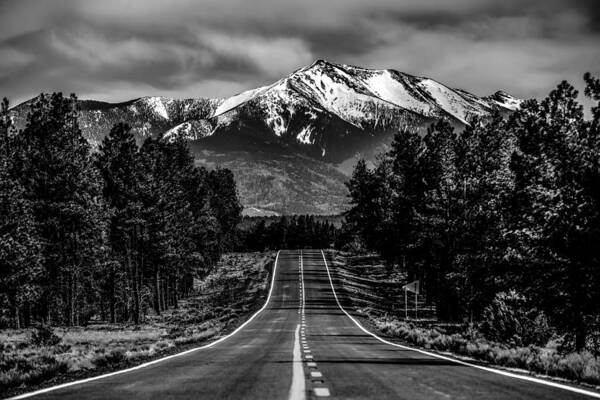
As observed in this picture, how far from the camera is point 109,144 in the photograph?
147 ft

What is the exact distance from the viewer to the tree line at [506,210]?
16250mm

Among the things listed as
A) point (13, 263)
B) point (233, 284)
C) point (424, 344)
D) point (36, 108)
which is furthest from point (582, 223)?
point (233, 284)

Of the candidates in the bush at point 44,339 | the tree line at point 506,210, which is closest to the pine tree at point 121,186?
the bush at point 44,339

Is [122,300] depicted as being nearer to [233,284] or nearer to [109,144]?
[109,144]

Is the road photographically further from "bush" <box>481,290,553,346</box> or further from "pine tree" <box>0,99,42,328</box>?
"pine tree" <box>0,99,42,328</box>

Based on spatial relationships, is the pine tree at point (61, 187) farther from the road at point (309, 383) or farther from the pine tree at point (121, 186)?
the road at point (309, 383)

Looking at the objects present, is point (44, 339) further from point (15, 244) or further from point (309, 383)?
point (309, 383)

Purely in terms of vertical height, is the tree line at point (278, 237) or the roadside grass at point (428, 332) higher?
the tree line at point (278, 237)

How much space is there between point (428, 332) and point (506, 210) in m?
6.76

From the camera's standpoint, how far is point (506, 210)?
29.0m

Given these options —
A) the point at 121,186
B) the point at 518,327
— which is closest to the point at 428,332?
the point at 518,327

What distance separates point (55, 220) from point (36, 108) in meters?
7.14

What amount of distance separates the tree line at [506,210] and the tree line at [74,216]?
19286mm

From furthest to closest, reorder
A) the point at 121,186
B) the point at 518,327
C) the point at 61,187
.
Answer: the point at 121,186 < the point at 61,187 < the point at 518,327
